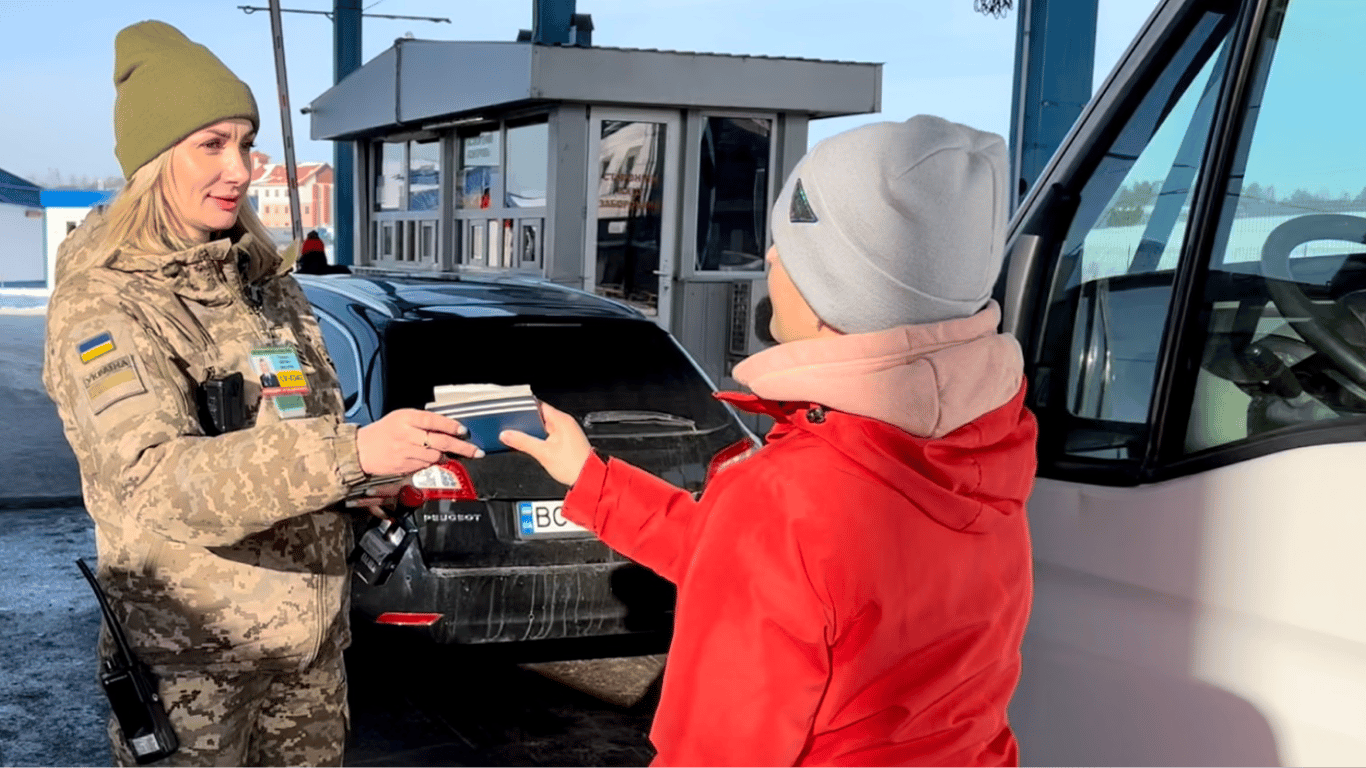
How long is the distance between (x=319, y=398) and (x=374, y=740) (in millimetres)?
2629

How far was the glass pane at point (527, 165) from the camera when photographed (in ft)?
43.6

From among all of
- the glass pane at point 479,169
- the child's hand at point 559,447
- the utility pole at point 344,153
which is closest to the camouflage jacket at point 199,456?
the child's hand at point 559,447

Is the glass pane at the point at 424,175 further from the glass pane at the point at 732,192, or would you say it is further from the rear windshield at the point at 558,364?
the rear windshield at the point at 558,364

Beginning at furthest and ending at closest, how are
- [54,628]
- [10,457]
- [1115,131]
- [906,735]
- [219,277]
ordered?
[10,457]
[54,628]
[219,277]
[1115,131]
[906,735]

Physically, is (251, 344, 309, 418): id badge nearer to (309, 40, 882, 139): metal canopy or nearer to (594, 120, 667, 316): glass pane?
(309, 40, 882, 139): metal canopy

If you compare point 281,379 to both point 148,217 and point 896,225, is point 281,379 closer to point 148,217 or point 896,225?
point 148,217

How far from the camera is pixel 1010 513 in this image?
5.04 ft

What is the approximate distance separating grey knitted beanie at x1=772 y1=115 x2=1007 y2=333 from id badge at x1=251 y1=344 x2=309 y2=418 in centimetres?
116

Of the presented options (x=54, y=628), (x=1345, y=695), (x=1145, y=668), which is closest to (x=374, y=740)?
(x=54, y=628)

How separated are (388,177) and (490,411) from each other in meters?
16.9

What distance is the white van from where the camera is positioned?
1.57 m

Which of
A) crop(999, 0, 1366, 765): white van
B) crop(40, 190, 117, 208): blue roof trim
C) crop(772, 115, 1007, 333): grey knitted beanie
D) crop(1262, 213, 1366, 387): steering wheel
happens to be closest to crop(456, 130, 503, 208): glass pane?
crop(999, 0, 1366, 765): white van

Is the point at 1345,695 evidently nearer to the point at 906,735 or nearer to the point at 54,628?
the point at 906,735

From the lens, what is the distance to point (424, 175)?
16797 millimetres
